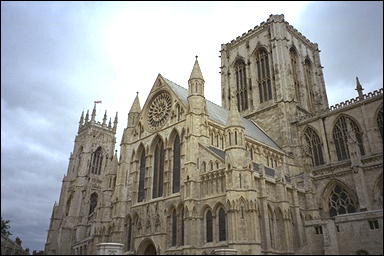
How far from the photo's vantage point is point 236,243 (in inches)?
864

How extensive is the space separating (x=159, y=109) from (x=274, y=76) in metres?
18.5

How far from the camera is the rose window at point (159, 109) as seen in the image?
33.5 metres

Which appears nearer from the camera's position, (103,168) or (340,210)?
(340,210)

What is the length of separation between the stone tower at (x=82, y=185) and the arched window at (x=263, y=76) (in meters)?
26.8

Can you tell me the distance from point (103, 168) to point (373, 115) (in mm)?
52943

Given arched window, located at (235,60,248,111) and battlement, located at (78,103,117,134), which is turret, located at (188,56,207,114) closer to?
arched window, located at (235,60,248,111)

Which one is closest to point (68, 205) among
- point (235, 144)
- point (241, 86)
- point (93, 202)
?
point (93, 202)

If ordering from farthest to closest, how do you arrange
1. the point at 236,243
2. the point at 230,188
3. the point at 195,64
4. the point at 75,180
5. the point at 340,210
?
the point at 75,180 → the point at 195,64 → the point at 340,210 → the point at 230,188 → the point at 236,243

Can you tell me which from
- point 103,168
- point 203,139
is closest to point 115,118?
point 103,168

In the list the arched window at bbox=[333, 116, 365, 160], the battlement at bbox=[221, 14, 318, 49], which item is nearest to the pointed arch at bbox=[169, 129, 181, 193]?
the arched window at bbox=[333, 116, 365, 160]

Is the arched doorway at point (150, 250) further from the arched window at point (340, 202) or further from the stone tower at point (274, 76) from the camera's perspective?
the stone tower at point (274, 76)

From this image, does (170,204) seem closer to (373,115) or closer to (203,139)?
(203,139)

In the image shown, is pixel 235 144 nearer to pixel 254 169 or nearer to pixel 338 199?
pixel 254 169

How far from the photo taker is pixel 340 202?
31047 mm
